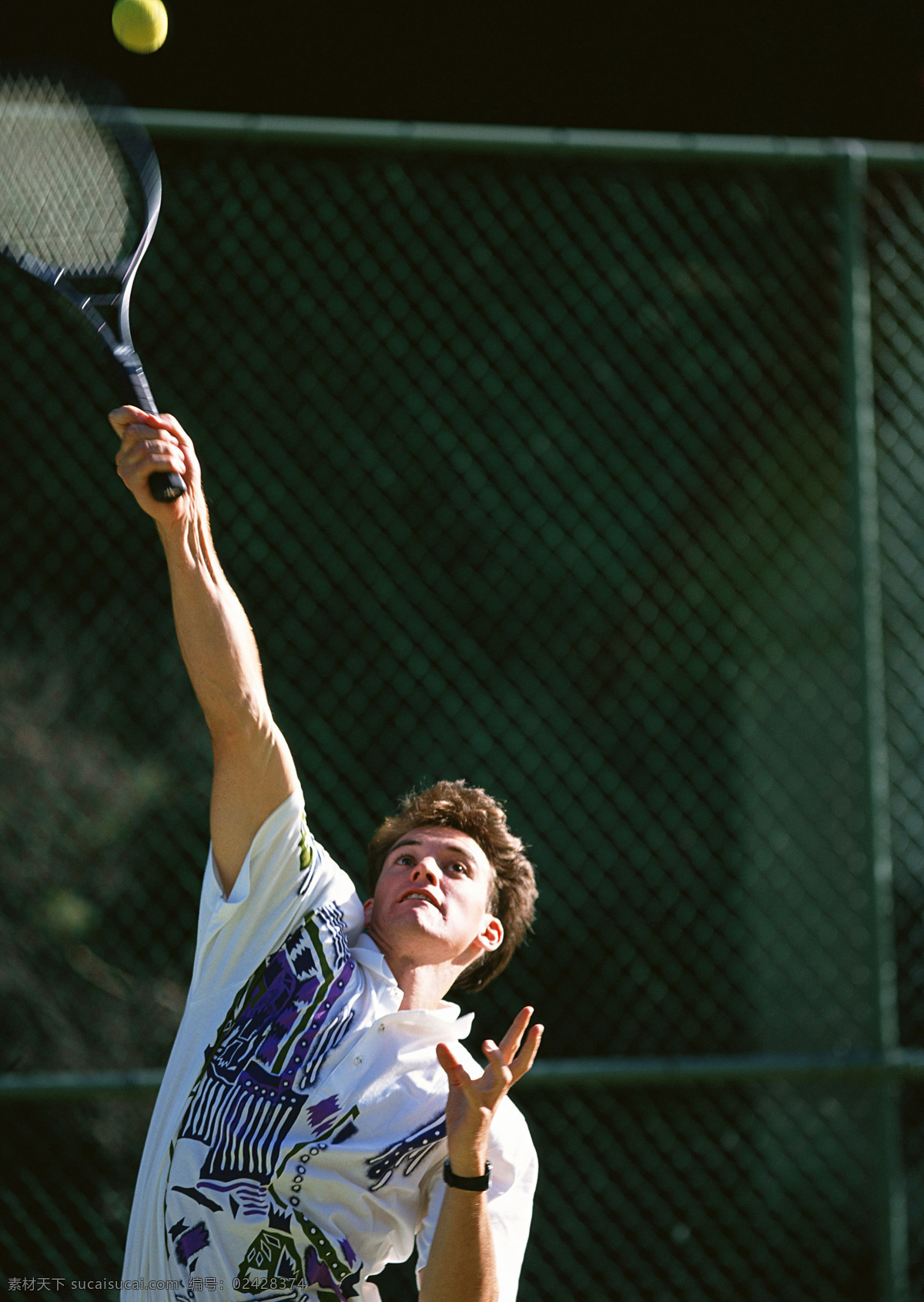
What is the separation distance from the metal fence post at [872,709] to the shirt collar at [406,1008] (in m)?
1.50

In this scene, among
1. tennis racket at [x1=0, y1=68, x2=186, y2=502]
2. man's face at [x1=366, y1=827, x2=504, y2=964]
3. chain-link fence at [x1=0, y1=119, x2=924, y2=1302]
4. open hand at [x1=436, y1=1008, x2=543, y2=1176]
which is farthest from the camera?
chain-link fence at [x1=0, y1=119, x2=924, y2=1302]

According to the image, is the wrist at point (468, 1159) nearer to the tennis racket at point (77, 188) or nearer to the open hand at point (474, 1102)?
the open hand at point (474, 1102)

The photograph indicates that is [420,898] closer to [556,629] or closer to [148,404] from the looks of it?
[148,404]

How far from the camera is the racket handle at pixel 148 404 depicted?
1965 mm

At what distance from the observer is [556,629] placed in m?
4.38

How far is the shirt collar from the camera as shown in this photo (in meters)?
1.99

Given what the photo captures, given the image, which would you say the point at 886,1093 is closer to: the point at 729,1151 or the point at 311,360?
the point at 729,1151

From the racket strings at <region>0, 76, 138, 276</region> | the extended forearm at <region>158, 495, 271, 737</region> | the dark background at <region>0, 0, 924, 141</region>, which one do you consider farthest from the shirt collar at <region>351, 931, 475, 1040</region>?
the dark background at <region>0, 0, 924, 141</region>

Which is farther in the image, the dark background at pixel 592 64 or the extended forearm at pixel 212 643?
the dark background at pixel 592 64

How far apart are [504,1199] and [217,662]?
78cm

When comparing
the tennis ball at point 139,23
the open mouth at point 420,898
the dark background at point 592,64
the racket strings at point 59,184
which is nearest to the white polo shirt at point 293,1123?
the open mouth at point 420,898

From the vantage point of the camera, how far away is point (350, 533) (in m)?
4.07

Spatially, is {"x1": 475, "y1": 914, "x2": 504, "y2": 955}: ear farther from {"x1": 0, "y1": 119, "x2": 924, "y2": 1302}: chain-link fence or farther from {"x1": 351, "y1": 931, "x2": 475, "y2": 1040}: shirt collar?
{"x1": 0, "y1": 119, "x2": 924, "y2": 1302}: chain-link fence

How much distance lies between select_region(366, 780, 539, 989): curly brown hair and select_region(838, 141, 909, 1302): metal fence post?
1212mm
